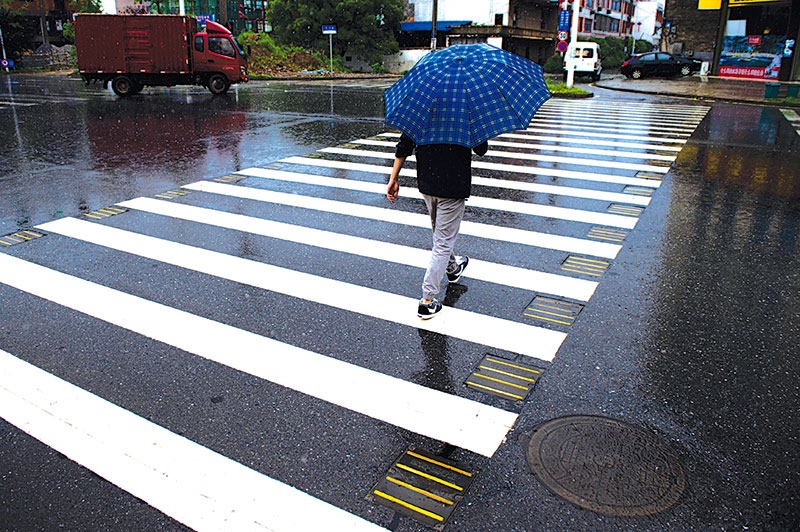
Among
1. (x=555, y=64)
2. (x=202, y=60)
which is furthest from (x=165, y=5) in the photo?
(x=202, y=60)

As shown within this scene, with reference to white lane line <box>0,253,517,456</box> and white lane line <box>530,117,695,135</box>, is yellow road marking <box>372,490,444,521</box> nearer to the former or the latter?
white lane line <box>0,253,517,456</box>

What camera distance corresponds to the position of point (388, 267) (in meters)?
5.73

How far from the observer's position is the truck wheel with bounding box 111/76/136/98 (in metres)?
24.2

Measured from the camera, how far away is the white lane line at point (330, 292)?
14.4ft

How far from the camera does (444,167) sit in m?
4.38

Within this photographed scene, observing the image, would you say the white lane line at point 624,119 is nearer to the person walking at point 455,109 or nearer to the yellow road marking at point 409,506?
the person walking at point 455,109

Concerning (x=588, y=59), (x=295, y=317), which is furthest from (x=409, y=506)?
(x=588, y=59)

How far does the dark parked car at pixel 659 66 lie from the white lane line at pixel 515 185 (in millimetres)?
33313

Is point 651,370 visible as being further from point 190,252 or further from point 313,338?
point 190,252

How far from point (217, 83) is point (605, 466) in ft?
83.1

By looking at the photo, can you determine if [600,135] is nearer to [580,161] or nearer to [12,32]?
[580,161]

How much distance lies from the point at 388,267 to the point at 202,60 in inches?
882

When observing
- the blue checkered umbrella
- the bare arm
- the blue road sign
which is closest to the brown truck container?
the blue road sign

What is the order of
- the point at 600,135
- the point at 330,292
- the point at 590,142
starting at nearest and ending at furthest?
A: the point at 330,292, the point at 590,142, the point at 600,135
